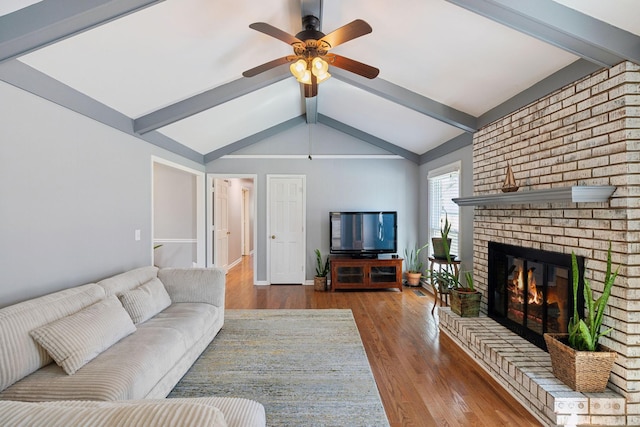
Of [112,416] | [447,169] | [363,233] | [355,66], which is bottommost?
[112,416]

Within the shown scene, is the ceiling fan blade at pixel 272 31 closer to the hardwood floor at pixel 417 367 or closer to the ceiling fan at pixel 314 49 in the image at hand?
the ceiling fan at pixel 314 49

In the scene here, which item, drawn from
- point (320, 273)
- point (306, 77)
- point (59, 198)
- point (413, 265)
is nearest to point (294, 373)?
point (59, 198)

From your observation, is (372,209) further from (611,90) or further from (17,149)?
(17,149)

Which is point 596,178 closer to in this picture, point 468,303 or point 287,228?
point 468,303

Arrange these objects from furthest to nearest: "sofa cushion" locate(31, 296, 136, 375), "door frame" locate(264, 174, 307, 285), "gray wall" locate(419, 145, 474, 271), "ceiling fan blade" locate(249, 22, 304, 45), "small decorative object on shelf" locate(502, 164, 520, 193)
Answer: "door frame" locate(264, 174, 307, 285)
"gray wall" locate(419, 145, 474, 271)
"small decorative object on shelf" locate(502, 164, 520, 193)
"ceiling fan blade" locate(249, 22, 304, 45)
"sofa cushion" locate(31, 296, 136, 375)

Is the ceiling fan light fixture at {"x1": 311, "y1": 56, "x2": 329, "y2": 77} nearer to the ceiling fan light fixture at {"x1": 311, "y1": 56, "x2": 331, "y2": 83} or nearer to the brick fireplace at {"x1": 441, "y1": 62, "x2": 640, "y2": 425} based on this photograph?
the ceiling fan light fixture at {"x1": 311, "y1": 56, "x2": 331, "y2": 83}

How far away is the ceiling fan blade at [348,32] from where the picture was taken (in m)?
2.05

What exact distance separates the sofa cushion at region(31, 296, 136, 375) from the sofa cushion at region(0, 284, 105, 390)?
0.18 ft

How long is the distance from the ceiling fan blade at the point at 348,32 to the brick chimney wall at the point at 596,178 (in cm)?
158

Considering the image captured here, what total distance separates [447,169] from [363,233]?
1.72m

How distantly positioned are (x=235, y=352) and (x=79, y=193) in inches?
75.2

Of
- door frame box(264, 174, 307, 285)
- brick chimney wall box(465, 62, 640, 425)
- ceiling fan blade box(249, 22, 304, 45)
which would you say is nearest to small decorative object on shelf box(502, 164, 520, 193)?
brick chimney wall box(465, 62, 640, 425)

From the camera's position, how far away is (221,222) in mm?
6238

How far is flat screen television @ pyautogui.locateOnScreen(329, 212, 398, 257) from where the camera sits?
17.4 feet
